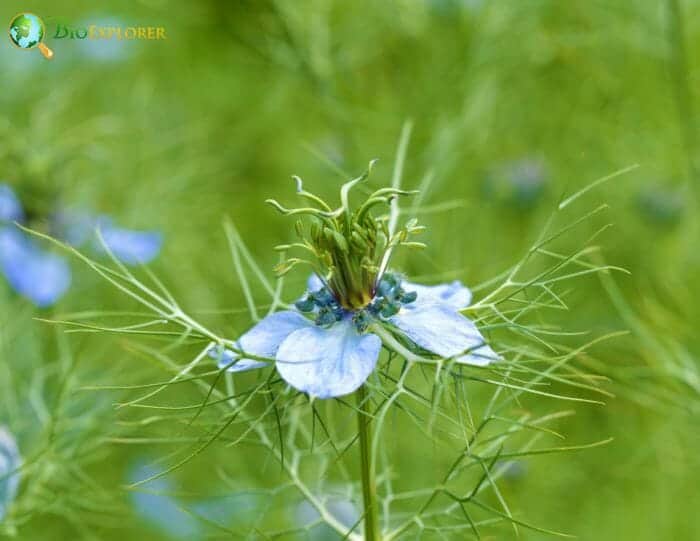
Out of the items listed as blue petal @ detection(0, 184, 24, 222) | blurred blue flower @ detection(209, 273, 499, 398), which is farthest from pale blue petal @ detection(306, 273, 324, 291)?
blue petal @ detection(0, 184, 24, 222)

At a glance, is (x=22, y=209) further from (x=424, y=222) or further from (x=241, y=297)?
(x=424, y=222)

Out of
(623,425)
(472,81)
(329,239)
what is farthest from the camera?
(472,81)

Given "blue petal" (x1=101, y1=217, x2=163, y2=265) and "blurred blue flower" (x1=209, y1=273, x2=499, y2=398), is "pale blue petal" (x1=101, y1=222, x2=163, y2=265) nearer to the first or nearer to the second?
"blue petal" (x1=101, y1=217, x2=163, y2=265)

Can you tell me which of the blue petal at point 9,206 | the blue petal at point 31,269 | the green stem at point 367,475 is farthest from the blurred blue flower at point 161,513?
the green stem at point 367,475

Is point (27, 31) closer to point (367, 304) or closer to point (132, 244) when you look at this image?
point (132, 244)

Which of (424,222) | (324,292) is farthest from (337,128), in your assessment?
(324,292)

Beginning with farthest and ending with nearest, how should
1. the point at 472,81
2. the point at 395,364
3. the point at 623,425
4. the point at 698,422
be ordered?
the point at 472,81, the point at 623,425, the point at 395,364, the point at 698,422
